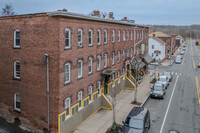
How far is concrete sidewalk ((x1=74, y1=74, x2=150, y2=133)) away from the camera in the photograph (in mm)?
17297

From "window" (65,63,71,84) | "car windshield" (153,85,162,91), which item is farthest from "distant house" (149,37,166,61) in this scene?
"window" (65,63,71,84)

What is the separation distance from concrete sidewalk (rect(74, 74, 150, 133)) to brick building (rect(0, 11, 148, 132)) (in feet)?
5.80

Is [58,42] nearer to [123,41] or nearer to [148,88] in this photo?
[123,41]

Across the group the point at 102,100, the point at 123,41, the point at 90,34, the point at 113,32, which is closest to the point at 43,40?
the point at 90,34

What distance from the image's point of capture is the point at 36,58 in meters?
15.9

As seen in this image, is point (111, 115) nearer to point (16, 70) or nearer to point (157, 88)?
point (157, 88)

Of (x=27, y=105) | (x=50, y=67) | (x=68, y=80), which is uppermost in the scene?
(x=50, y=67)

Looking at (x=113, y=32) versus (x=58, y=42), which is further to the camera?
(x=113, y=32)

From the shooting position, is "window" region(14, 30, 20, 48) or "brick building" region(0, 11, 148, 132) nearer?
"brick building" region(0, 11, 148, 132)

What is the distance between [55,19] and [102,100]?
11076 millimetres

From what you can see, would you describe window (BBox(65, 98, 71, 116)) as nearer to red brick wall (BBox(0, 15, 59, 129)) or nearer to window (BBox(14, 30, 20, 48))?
red brick wall (BBox(0, 15, 59, 129))

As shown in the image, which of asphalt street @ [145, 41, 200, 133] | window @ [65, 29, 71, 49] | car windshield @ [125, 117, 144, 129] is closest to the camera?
Result: car windshield @ [125, 117, 144, 129]

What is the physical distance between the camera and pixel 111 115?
66.4 ft

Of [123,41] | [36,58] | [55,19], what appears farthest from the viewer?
[123,41]
